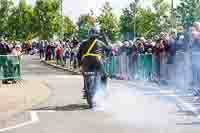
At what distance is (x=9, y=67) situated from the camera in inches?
1007

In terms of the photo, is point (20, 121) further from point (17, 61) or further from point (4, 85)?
point (17, 61)

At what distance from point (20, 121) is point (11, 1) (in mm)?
88439

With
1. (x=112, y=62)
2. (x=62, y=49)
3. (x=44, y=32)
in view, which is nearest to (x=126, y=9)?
(x=44, y=32)

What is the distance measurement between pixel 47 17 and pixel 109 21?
32.9 ft

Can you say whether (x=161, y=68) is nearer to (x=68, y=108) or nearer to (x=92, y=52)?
(x=92, y=52)

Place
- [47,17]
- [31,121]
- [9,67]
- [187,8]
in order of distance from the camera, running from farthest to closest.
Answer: [47,17], [187,8], [9,67], [31,121]

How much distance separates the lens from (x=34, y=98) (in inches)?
716

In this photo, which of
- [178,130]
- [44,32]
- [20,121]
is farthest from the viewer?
[44,32]

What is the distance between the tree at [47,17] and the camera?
286 ft

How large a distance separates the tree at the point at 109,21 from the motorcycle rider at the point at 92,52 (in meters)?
63.0

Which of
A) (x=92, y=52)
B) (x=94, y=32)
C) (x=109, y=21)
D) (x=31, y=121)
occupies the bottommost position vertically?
(x=31, y=121)

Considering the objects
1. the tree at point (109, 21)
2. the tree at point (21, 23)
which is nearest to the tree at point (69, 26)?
the tree at point (21, 23)

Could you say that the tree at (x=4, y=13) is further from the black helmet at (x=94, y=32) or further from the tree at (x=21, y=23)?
the black helmet at (x=94, y=32)

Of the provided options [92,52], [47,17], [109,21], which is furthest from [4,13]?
[92,52]
